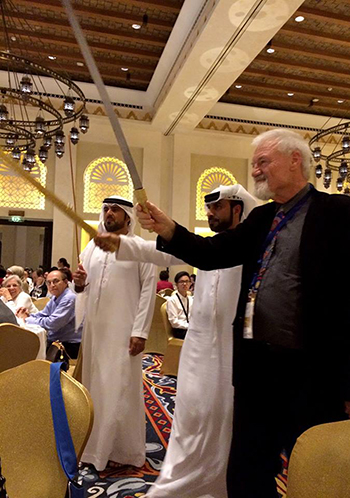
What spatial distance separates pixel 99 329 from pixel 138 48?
7.44 metres

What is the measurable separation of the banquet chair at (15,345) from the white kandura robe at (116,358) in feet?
1.16

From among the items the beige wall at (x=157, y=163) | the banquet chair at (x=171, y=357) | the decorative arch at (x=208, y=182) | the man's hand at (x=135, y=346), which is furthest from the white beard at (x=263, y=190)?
the decorative arch at (x=208, y=182)

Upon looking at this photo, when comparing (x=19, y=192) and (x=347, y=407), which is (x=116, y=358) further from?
(x=19, y=192)

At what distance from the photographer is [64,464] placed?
1.35 metres

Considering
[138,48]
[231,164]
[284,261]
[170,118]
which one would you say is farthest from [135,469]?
[231,164]

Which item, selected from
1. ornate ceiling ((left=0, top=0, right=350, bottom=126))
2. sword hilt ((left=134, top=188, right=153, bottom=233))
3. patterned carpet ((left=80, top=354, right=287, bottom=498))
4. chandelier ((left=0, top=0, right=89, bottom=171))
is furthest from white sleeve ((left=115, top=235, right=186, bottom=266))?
ornate ceiling ((left=0, top=0, right=350, bottom=126))

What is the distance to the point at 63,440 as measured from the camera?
139 cm

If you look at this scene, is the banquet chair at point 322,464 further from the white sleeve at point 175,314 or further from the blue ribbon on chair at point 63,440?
the white sleeve at point 175,314

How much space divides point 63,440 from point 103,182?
10.9 m

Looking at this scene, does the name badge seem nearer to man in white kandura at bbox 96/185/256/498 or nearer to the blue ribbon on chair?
man in white kandura at bbox 96/185/256/498

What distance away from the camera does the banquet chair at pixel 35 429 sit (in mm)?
1410

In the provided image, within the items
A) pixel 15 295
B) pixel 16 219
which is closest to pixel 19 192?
pixel 16 219

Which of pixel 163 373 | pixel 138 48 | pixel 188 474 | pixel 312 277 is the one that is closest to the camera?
pixel 312 277

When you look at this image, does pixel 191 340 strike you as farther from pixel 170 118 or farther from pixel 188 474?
pixel 170 118
